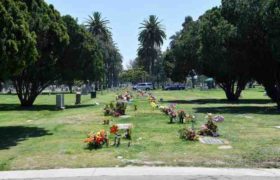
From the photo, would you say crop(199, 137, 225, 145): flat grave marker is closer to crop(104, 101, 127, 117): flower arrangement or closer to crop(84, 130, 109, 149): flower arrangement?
crop(84, 130, 109, 149): flower arrangement

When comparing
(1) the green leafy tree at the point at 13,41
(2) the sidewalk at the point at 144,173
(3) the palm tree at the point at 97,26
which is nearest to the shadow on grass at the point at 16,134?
(1) the green leafy tree at the point at 13,41

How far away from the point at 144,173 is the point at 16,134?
894cm

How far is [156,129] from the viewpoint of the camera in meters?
18.3

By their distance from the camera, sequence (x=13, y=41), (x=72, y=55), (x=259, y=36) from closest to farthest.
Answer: (x=13, y=41) → (x=259, y=36) → (x=72, y=55)

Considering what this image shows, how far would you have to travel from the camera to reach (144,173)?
1023 centimetres

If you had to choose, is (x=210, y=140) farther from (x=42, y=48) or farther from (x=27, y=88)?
(x=27, y=88)

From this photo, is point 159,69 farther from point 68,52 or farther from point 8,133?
point 8,133

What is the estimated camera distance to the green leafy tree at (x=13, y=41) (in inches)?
601

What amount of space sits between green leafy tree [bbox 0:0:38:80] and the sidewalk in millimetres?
5565

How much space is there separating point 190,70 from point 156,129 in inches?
1627

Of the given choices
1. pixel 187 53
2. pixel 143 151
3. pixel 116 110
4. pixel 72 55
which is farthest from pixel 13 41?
pixel 187 53

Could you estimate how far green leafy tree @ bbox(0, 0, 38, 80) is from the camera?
50.1 ft

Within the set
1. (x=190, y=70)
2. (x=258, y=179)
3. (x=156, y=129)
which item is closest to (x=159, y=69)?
(x=190, y=70)

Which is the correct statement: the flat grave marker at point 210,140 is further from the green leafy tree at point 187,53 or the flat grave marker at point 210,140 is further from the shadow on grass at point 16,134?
the green leafy tree at point 187,53
